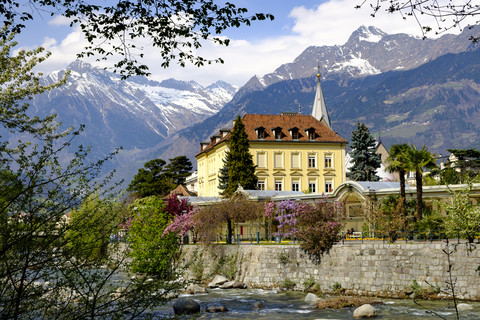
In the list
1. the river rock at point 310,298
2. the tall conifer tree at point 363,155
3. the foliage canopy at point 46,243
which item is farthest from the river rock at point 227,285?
the tall conifer tree at point 363,155

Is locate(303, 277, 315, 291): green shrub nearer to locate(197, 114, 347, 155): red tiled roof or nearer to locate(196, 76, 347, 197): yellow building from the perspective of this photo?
locate(196, 76, 347, 197): yellow building

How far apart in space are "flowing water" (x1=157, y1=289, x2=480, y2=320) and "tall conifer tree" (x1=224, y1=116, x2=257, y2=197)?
94.1 ft

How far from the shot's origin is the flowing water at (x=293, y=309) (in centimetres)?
2486

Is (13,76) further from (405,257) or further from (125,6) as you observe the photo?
(405,257)

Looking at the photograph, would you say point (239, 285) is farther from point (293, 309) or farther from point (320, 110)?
point (320, 110)

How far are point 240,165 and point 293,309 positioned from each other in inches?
1390

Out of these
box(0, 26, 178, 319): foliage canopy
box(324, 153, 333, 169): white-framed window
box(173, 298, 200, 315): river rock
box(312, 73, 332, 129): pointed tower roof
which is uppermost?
box(312, 73, 332, 129): pointed tower roof

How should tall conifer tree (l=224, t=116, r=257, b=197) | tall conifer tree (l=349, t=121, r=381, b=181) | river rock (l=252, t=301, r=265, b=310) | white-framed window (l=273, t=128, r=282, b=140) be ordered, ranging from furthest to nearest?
tall conifer tree (l=349, t=121, r=381, b=181), white-framed window (l=273, t=128, r=282, b=140), tall conifer tree (l=224, t=116, r=257, b=197), river rock (l=252, t=301, r=265, b=310)

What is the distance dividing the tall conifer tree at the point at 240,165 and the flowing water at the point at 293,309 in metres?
28.7

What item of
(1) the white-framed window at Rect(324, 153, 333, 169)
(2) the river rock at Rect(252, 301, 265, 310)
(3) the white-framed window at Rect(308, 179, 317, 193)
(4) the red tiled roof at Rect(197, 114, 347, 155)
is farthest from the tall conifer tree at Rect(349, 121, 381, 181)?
(2) the river rock at Rect(252, 301, 265, 310)

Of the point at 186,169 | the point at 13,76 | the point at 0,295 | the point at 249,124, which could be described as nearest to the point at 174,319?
the point at 0,295

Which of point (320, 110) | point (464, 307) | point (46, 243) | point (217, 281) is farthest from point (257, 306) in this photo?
point (320, 110)

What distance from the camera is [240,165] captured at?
62.9 m

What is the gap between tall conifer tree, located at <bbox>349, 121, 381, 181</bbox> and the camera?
243ft
